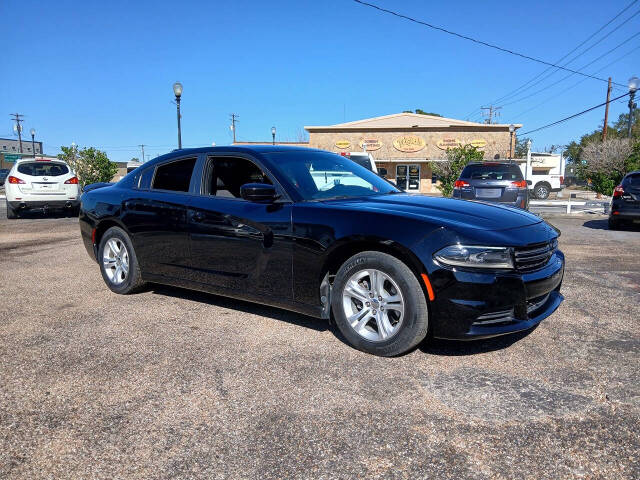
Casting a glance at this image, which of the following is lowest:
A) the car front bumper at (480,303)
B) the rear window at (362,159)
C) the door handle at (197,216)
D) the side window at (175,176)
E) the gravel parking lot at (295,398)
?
the gravel parking lot at (295,398)

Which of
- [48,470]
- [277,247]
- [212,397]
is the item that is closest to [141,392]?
[212,397]

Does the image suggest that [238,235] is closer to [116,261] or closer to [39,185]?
[116,261]

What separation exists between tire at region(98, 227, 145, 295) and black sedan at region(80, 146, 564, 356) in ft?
0.06

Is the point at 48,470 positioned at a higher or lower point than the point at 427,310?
lower

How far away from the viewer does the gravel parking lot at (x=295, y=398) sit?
2.20 m

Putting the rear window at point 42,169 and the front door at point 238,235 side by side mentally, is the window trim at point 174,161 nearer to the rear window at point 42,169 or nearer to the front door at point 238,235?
the front door at point 238,235

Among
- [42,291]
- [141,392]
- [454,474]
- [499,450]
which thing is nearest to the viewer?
[454,474]

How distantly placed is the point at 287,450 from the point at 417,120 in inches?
1479

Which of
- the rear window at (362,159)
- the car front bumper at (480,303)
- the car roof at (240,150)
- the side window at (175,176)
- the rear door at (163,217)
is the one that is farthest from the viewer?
the rear window at (362,159)

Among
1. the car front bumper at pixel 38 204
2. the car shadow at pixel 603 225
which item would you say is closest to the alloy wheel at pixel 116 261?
the car front bumper at pixel 38 204

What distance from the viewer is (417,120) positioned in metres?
37.6

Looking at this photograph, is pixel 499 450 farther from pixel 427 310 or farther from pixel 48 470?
pixel 48 470

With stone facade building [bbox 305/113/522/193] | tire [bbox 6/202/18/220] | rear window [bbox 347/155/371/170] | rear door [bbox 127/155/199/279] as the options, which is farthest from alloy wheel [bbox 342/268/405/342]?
stone facade building [bbox 305/113/522/193]

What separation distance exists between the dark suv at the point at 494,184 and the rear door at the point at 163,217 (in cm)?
724
